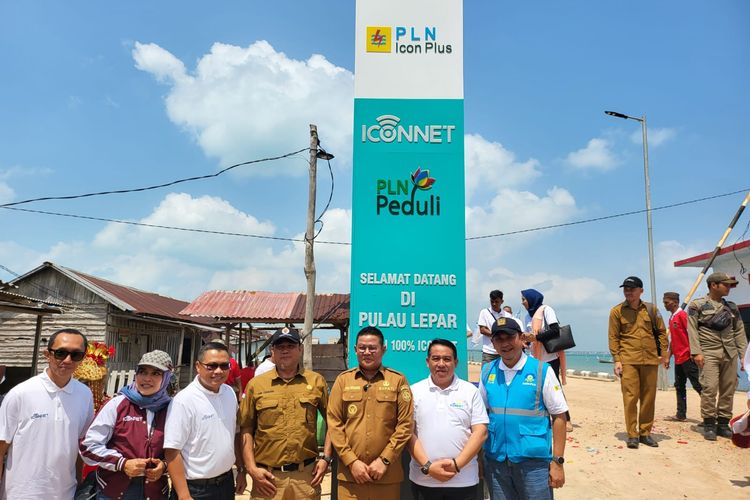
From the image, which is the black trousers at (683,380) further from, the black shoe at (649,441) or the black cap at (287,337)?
the black cap at (287,337)

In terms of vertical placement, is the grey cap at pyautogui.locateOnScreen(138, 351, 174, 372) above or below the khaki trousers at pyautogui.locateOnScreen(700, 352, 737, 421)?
above

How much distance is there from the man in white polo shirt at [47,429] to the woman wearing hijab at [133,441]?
→ 174 mm

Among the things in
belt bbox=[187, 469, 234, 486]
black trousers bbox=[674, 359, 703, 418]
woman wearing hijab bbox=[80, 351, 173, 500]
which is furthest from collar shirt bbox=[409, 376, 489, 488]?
black trousers bbox=[674, 359, 703, 418]

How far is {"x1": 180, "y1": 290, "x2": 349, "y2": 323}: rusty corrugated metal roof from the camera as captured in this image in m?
12.1

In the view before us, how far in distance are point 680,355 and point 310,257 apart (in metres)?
6.93

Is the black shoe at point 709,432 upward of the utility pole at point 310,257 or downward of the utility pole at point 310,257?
downward

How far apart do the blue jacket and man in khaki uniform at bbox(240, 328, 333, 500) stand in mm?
1136

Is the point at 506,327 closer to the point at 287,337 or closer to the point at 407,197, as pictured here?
the point at 287,337

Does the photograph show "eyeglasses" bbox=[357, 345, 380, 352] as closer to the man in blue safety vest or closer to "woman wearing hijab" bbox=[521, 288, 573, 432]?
the man in blue safety vest

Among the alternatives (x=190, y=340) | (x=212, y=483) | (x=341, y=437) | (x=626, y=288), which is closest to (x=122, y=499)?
(x=212, y=483)

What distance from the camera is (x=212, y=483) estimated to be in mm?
2969

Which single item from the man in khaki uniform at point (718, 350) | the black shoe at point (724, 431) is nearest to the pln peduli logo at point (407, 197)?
the man in khaki uniform at point (718, 350)

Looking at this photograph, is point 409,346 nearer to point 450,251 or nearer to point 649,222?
point 450,251

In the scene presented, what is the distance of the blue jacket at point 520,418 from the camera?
314 cm
